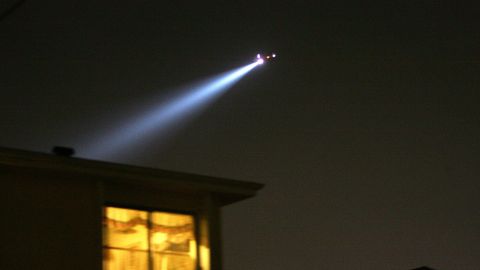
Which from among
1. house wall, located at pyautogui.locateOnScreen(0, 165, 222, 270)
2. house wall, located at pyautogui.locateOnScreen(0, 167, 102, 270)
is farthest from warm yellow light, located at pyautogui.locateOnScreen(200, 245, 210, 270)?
house wall, located at pyautogui.locateOnScreen(0, 167, 102, 270)

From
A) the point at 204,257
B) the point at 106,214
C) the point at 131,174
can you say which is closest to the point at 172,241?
the point at 204,257

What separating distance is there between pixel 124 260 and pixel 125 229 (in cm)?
48

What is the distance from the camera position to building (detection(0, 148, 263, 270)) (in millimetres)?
12898

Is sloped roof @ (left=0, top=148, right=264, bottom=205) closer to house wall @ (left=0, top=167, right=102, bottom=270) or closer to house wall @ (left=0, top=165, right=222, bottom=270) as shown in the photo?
house wall @ (left=0, top=165, right=222, bottom=270)

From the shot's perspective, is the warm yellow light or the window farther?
the warm yellow light

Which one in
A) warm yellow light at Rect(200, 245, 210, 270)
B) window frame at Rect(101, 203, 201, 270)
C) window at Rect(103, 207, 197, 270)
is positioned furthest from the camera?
warm yellow light at Rect(200, 245, 210, 270)

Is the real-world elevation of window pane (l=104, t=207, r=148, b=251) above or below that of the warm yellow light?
above

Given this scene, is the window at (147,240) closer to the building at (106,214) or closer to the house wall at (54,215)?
the building at (106,214)

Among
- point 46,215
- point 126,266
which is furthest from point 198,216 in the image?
point 46,215

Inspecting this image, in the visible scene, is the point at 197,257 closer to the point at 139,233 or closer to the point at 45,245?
the point at 139,233

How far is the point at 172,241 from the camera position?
14445 mm

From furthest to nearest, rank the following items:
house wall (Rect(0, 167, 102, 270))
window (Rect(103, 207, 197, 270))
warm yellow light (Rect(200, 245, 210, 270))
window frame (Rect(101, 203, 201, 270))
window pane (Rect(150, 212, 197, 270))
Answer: warm yellow light (Rect(200, 245, 210, 270)) → window pane (Rect(150, 212, 197, 270)) → window frame (Rect(101, 203, 201, 270)) → window (Rect(103, 207, 197, 270)) → house wall (Rect(0, 167, 102, 270))

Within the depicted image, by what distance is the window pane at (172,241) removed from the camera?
14.2 m

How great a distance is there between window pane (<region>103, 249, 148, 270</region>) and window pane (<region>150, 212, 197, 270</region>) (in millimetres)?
212
